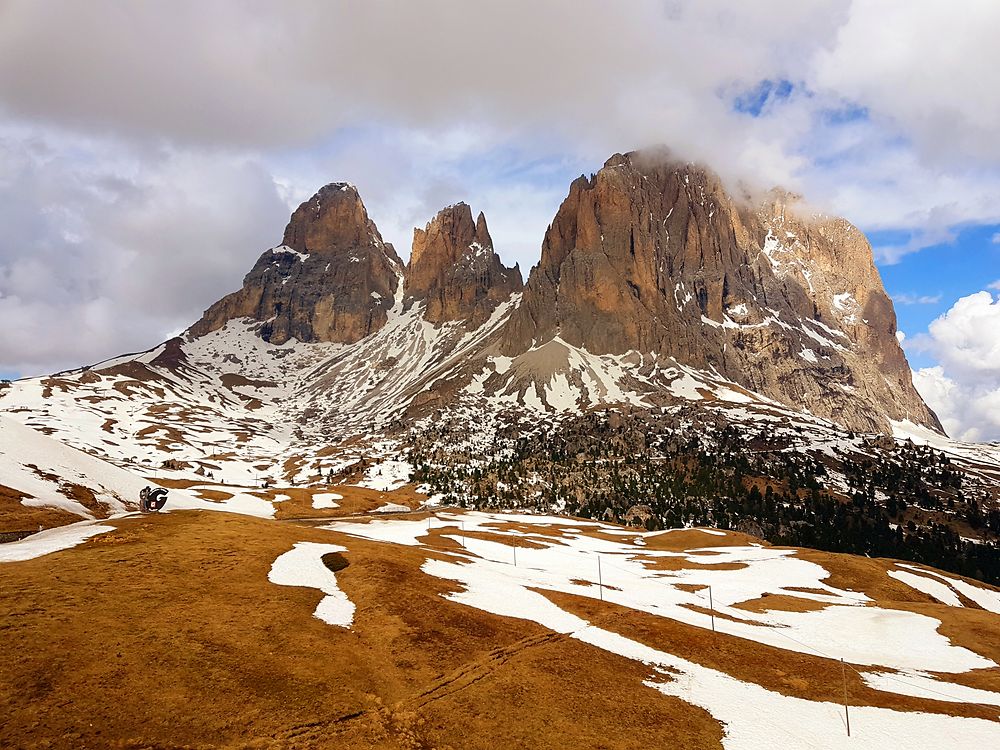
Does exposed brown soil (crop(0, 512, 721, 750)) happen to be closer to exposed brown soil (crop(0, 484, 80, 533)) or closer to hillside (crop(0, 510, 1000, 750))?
hillside (crop(0, 510, 1000, 750))

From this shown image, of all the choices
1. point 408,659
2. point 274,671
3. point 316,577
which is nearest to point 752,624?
point 408,659

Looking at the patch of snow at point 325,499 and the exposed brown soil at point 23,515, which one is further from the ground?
the exposed brown soil at point 23,515

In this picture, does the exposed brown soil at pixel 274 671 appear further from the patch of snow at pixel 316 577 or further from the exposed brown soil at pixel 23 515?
the exposed brown soil at pixel 23 515

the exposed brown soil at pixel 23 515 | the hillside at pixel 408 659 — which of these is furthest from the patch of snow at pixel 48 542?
the exposed brown soil at pixel 23 515

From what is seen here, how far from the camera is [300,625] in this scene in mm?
24719

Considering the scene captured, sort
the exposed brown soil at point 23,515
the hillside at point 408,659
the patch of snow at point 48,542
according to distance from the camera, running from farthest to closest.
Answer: the exposed brown soil at point 23,515, the patch of snow at point 48,542, the hillside at point 408,659

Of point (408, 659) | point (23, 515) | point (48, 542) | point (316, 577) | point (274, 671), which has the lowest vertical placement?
point (408, 659)

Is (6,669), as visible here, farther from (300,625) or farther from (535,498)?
(535,498)

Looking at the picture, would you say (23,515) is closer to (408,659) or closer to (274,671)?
(274,671)

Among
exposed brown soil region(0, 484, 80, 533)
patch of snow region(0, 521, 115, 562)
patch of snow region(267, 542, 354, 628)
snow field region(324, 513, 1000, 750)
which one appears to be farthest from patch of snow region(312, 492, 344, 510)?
patch of snow region(267, 542, 354, 628)

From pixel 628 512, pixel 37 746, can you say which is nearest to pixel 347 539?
pixel 37 746

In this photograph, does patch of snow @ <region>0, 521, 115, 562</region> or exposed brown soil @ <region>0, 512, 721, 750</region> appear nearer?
exposed brown soil @ <region>0, 512, 721, 750</region>

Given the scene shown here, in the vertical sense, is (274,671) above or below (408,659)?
above

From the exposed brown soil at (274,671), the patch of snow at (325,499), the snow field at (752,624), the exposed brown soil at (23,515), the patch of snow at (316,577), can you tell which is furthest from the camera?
the patch of snow at (325,499)
